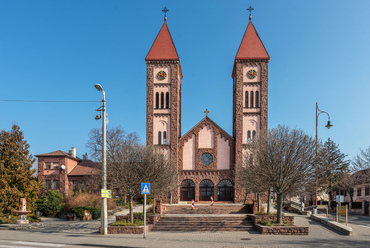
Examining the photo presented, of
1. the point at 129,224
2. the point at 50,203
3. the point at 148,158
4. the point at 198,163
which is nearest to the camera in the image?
the point at 129,224

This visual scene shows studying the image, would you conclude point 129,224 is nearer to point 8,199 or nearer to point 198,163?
point 8,199

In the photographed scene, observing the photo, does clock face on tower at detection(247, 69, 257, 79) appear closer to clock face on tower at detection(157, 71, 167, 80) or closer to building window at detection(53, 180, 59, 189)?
clock face on tower at detection(157, 71, 167, 80)

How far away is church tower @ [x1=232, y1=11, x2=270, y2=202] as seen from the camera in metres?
41.3

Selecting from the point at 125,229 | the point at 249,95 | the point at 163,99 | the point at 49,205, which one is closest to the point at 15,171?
the point at 49,205

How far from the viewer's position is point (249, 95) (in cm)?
4191

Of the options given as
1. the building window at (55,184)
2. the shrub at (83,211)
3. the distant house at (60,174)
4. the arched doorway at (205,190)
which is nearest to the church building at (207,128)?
the arched doorway at (205,190)

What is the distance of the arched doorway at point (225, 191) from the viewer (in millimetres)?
41250

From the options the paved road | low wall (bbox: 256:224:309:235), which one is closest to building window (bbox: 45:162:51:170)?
the paved road

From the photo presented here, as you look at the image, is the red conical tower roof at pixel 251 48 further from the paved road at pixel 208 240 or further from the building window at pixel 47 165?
the building window at pixel 47 165

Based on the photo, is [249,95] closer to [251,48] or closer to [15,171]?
[251,48]

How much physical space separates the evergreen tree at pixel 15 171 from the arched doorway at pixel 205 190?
1924 cm

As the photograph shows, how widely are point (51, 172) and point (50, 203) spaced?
13.1 m

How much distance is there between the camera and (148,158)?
22.4 m

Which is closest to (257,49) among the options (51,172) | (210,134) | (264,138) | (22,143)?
(210,134)
